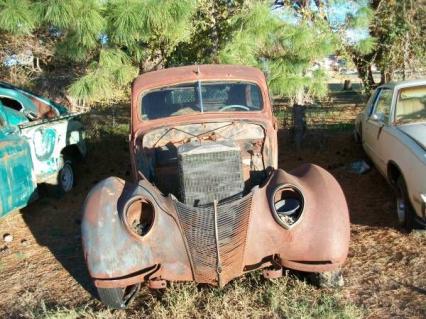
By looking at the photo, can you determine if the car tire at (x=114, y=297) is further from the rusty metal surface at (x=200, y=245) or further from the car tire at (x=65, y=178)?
the car tire at (x=65, y=178)

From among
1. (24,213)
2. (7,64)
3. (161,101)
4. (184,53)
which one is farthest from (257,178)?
(7,64)

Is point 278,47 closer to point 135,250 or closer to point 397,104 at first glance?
point 397,104

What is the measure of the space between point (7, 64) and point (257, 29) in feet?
16.6

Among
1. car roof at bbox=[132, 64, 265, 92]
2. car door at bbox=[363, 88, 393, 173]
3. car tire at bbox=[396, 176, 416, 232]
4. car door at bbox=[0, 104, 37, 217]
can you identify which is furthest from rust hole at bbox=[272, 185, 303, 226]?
car door at bbox=[0, 104, 37, 217]

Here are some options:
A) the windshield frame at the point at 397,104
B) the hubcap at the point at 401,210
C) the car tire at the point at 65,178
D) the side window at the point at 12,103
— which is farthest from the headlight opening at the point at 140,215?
the side window at the point at 12,103

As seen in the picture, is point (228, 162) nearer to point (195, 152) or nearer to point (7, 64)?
point (195, 152)

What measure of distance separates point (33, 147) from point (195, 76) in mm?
2894

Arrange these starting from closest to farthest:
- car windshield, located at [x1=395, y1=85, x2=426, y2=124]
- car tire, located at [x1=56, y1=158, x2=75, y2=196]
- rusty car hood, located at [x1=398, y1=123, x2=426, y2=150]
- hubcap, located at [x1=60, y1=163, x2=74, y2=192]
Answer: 1. rusty car hood, located at [x1=398, y1=123, x2=426, y2=150]
2. car windshield, located at [x1=395, y1=85, x2=426, y2=124]
3. car tire, located at [x1=56, y1=158, x2=75, y2=196]
4. hubcap, located at [x1=60, y1=163, x2=74, y2=192]

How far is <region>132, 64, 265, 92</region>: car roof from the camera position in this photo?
18.0ft

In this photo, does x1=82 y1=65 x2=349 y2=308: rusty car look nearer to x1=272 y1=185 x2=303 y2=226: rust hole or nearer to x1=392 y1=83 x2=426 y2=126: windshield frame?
x1=272 y1=185 x2=303 y2=226: rust hole

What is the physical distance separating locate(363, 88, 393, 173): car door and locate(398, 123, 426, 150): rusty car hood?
15.5 inches

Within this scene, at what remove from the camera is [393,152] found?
18.1 ft

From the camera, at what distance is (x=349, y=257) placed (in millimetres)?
4922

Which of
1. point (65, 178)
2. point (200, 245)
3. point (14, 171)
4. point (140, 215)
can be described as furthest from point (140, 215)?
point (65, 178)
